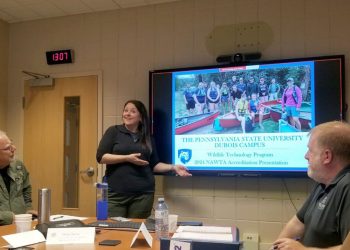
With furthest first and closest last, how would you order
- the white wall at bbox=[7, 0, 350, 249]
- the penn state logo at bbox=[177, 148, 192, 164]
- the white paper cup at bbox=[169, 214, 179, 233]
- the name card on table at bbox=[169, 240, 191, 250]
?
the penn state logo at bbox=[177, 148, 192, 164], the white wall at bbox=[7, 0, 350, 249], the white paper cup at bbox=[169, 214, 179, 233], the name card on table at bbox=[169, 240, 191, 250]

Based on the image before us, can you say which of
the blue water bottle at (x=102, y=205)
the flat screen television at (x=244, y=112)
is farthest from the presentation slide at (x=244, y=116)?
the blue water bottle at (x=102, y=205)

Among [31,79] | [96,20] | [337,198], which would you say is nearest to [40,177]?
[31,79]

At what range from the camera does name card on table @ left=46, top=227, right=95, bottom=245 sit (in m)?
1.81

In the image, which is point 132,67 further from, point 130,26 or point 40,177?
point 40,177

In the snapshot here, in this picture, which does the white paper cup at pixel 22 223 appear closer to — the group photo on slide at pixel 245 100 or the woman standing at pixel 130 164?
the woman standing at pixel 130 164

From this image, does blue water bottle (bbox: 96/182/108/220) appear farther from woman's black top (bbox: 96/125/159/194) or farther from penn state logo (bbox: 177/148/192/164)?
penn state logo (bbox: 177/148/192/164)

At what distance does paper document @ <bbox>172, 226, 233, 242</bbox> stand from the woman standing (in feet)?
3.72

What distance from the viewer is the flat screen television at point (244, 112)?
3143 mm

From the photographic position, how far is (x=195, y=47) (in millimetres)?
3660

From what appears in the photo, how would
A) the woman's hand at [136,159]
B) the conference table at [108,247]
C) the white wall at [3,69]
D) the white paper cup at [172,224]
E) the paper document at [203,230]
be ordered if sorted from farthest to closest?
the white wall at [3,69] → the woman's hand at [136,159] → the white paper cup at [172,224] → the paper document at [203,230] → the conference table at [108,247]

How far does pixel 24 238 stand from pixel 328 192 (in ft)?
4.70

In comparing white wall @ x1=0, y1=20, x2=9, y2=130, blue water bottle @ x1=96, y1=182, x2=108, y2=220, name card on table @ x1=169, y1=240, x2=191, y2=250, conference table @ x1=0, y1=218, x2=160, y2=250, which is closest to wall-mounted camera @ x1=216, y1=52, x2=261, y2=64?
blue water bottle @ x1=96, y1=182, x2=108, y2=220

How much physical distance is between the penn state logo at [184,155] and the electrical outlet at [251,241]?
860 millimetres

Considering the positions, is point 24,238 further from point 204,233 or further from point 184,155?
point 184,155
